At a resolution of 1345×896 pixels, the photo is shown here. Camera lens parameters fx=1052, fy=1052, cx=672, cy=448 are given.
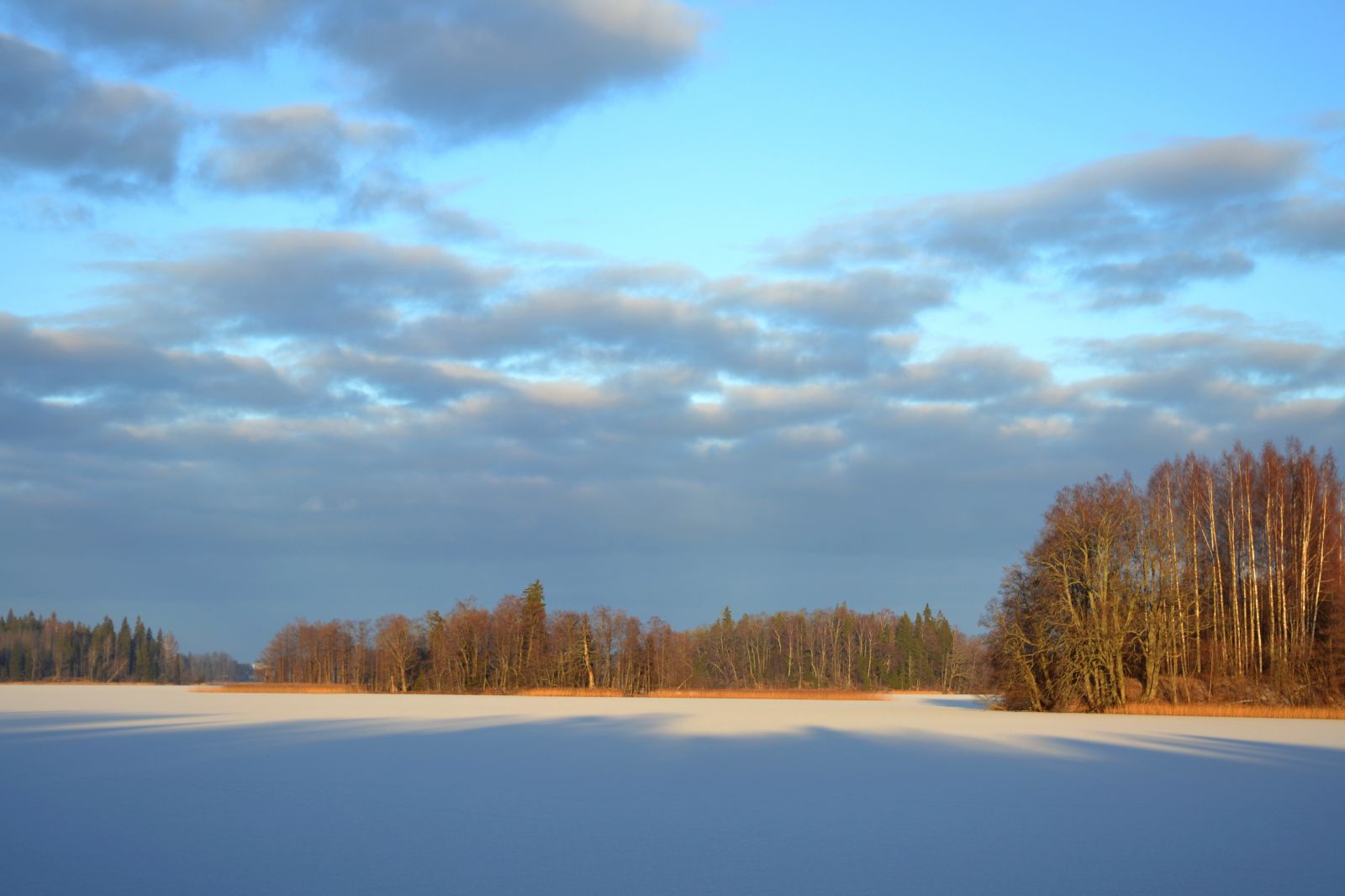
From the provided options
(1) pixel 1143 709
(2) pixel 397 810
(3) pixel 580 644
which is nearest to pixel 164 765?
(2) pixel 397 810

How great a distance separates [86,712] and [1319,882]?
36346 mm

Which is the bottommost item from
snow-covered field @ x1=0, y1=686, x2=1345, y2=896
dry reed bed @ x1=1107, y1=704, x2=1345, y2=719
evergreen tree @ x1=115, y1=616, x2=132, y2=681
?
evergreen tree @ x1=115, y1=616, x2=132, y2=681

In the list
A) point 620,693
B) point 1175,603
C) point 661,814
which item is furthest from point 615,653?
point 661,814

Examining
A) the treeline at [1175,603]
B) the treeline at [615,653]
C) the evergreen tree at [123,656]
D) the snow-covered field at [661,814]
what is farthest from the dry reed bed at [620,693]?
the evergreen tree at [123,656]

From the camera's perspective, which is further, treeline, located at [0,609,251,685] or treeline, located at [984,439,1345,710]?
treeline, located at [0,609,251,685]

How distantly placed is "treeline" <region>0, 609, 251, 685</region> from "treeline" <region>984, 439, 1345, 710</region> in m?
115

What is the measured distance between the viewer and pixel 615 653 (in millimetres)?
72312

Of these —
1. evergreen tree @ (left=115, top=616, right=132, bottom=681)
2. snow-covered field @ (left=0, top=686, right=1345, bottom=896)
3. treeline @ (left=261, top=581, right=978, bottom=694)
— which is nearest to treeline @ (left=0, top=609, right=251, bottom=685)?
evergreen tree @ (left=115, top=616, right=132, bottom=681)

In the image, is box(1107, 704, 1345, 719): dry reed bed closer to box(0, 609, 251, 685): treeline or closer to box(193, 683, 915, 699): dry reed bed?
box(193, 683, 915, 699): dry reed bed

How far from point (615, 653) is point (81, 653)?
84693mm

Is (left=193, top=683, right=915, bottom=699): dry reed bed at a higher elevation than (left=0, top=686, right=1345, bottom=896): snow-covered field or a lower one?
lower

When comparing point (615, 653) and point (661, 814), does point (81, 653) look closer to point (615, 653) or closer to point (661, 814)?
point (615, 653)

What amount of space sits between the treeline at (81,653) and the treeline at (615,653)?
118ft

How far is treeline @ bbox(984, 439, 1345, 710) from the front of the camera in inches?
1585
